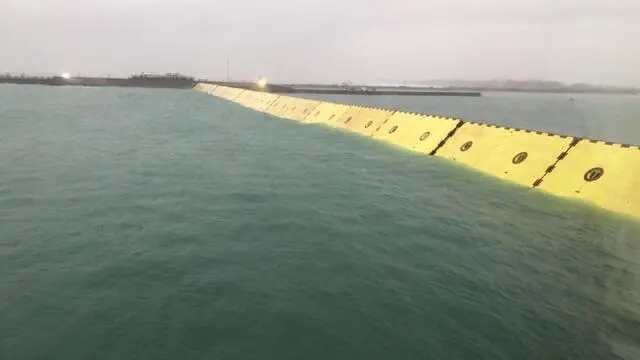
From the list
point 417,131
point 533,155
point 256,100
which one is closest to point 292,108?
point 256,100

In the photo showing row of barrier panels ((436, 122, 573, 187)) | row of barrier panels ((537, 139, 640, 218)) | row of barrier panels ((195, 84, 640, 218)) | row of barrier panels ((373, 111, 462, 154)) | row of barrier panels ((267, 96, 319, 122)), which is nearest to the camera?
row of barrier panels ((537, 139, 640, 218))

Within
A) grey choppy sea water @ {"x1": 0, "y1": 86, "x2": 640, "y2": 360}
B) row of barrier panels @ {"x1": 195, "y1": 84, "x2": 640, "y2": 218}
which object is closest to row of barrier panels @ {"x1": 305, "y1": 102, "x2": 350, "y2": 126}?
row of barrier panels @ {"x1": 195, "y1": 84, "x2": 640, "y2": 218}

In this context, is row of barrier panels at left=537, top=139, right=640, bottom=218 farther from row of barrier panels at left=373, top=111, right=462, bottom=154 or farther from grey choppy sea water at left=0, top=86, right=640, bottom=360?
row of barrier panels at left=373, top=111, right=462, bottom=154

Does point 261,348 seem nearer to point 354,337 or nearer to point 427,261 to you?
point 354,337

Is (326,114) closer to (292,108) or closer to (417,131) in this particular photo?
(292,108)

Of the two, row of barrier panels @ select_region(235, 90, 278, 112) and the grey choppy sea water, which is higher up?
row of barrier panels @ select_region(235, 90, 278, 112)
